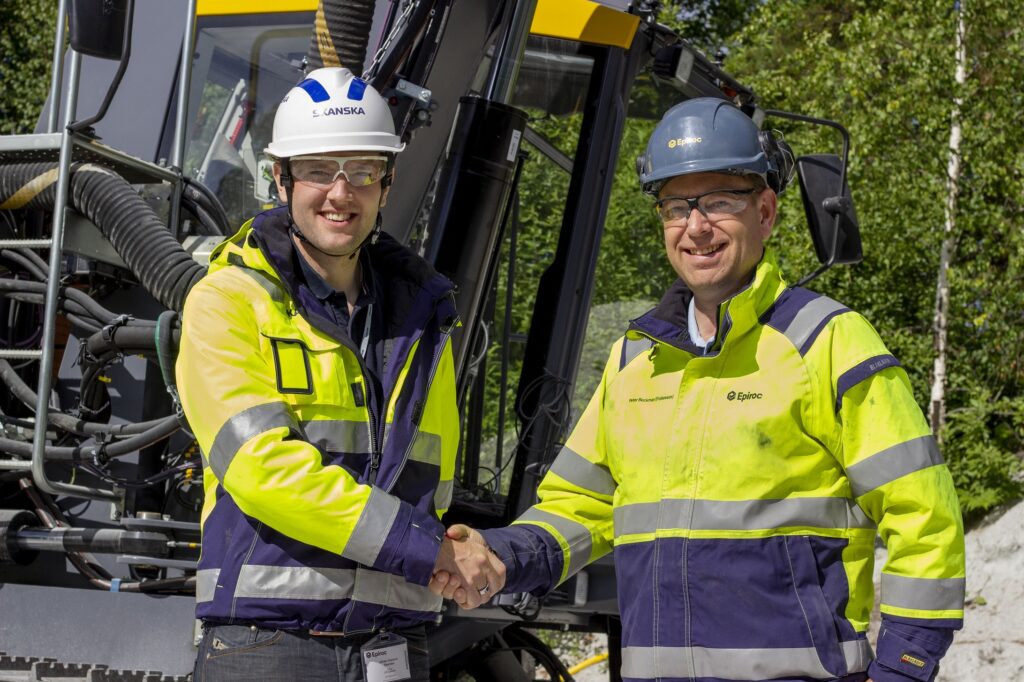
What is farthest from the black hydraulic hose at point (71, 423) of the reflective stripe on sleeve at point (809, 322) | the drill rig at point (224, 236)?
the reflective stripe on sleeve at point (809, 322)

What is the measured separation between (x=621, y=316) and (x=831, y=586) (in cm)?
264

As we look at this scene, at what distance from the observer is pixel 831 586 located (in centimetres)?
243

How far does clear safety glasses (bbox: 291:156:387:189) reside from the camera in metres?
2.91

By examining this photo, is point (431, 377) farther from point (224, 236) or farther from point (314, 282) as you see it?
point (224, 236)

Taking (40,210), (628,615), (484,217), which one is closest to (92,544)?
(40,210)

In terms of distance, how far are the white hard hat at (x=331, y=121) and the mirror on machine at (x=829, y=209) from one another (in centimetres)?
160

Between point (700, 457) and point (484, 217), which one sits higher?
point (484, 217)

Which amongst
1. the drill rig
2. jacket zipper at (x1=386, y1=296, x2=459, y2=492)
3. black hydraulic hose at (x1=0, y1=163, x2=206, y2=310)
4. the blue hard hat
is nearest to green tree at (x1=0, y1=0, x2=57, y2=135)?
the drill rig

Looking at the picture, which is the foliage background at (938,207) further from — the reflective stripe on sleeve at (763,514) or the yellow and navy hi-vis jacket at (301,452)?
the yellow and navy hi-vis jacket at (301,452)

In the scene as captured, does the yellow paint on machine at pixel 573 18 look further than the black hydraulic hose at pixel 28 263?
Yes

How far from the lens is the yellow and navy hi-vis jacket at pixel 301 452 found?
253cm

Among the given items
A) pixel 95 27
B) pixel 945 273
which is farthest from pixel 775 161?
pixel 945 273

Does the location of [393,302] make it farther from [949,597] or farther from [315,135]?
[949,597]

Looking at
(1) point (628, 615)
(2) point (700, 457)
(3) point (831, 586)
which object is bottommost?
(1) point (628, 615)
